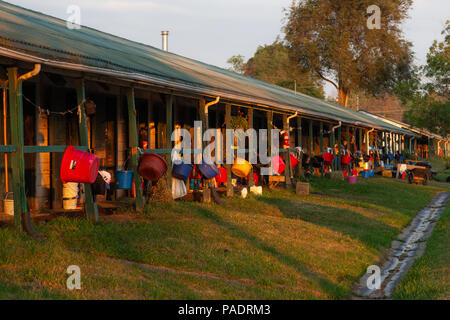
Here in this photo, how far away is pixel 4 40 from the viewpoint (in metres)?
7.48

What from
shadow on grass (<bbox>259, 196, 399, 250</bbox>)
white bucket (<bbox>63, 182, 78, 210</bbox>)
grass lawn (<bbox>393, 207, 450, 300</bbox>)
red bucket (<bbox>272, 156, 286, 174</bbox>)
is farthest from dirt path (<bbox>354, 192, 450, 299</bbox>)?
white bucket (<bbox>63, 182, 78, 210</bbox>)

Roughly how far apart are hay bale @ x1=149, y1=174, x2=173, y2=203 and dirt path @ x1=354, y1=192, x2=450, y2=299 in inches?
178

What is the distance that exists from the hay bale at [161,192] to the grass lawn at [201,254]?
0.88 feet

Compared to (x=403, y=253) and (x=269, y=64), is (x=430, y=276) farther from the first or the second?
(x=269, y=64)

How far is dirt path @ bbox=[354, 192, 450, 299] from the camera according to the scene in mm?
8186

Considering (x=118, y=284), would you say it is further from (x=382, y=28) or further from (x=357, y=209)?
(x=382, y=28)

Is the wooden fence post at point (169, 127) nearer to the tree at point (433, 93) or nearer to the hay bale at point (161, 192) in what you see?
the hay bale at point (161, 192)

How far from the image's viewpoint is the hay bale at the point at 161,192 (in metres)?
11.8

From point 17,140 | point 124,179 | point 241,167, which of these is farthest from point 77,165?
point 241,167

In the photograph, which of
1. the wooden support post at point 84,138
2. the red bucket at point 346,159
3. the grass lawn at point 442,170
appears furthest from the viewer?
the grass lawn at point 442,170

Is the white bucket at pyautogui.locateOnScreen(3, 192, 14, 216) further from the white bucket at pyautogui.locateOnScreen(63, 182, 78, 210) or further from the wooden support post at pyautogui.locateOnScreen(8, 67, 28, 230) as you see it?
the wooden support post at pyautogui.locateOnScreen(8, 67, 28, 230)

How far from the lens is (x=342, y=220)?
13.5m

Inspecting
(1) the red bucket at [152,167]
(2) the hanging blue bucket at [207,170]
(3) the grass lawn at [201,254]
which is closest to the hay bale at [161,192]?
(3) the grass lawn at [201,254]

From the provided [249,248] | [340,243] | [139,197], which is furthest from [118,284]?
[340,243]
